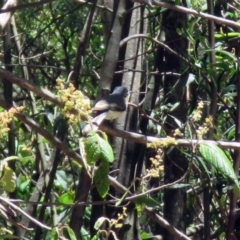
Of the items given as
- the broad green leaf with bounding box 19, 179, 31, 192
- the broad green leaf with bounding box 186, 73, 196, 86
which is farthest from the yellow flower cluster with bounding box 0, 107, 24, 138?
the broad green leaf with bounding box 19, 179, 31, 192

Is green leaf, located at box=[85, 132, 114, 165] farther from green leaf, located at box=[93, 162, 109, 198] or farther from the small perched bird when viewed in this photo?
the small perched bird

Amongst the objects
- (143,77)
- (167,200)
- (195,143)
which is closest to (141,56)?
(143,77)

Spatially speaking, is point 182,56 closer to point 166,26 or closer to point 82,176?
point 166,26

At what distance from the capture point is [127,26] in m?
3.66

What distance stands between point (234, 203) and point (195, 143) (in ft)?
3.26

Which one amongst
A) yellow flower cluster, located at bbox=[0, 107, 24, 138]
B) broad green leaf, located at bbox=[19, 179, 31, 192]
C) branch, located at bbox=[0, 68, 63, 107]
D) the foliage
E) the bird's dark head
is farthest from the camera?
Result: broad green leaf, located at bbox=[19, 179, 31, 192]

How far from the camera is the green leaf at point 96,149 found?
2.25 m

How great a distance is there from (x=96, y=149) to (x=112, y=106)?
0.92m

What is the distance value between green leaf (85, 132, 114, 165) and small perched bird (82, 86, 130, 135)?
470 mm

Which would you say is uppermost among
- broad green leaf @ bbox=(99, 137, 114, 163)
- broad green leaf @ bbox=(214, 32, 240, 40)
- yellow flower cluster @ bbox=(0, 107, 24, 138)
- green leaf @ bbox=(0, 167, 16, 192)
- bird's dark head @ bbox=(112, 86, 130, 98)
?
broad green leaf @ bbox=(214, 32, 240, 40)

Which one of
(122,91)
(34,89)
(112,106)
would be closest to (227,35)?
(122,91)

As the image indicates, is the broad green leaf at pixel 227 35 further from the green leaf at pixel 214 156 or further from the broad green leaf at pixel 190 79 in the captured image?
the green leaf at pixel 214 156

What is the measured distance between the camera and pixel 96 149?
88.6 inches

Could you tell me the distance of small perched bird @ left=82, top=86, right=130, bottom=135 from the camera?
2955 mm
